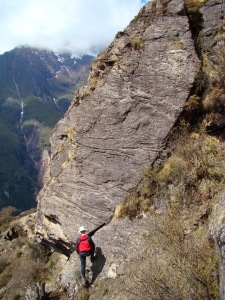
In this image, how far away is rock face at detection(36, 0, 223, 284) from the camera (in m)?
13.9

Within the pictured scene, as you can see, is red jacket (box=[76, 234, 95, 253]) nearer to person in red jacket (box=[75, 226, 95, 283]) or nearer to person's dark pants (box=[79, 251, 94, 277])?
person in red jacket (box=[75, 226, 95, 283])

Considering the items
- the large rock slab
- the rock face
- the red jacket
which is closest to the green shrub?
the rock face

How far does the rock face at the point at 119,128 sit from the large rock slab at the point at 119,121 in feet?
0.14

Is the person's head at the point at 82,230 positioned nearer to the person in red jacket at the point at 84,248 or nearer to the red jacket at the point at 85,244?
the person in red jacket at the point at 84,248

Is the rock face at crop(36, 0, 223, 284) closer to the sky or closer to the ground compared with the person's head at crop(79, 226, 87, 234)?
closer to the sky

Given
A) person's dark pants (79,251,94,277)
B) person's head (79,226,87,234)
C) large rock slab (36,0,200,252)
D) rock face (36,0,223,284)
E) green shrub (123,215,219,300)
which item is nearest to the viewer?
green shrub (123,215,219,300)

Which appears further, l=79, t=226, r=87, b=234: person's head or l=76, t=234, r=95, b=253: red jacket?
l=79, t=226, r=87, b=234: person's head

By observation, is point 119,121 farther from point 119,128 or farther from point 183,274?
point 183,274

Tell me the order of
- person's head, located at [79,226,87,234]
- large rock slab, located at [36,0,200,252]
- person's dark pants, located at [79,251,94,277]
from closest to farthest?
person's dark pants, located at [79,251,94,277], person's head, located at [79,226,87,234], large rock slab, located at [36,0,200,252]

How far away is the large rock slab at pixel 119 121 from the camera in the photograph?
14117mm

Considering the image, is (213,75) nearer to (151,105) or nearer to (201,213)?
(151,105)

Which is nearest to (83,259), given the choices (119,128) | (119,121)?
(119,128)

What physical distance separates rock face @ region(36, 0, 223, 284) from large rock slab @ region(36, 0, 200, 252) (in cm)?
4

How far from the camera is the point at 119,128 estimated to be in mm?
15039
